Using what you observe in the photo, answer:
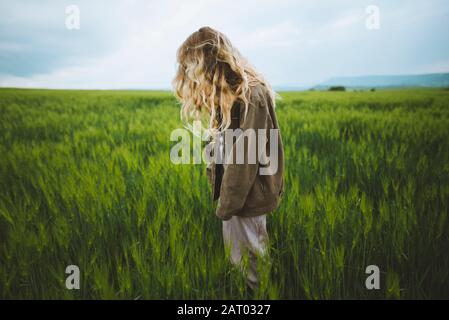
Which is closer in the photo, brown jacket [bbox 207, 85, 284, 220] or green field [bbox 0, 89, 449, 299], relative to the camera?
brown jacket [bbox 207, 85, 284, 220]

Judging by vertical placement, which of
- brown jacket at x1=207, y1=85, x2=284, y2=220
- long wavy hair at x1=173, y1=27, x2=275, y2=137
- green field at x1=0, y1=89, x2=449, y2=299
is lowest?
green field at x1=0, y1=89, x2=449, y2=299

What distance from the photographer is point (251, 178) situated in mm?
1213

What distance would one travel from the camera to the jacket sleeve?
3.84 feet

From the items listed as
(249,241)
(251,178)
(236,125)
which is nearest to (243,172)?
(251,178)

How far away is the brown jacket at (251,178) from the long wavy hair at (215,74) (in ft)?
0.13

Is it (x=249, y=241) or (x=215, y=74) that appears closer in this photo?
(x=215, y=74)

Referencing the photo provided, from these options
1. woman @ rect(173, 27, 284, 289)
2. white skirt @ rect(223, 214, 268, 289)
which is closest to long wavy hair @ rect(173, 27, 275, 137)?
woman @ rect(173, 27, 284, 289)

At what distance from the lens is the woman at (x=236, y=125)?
118cm

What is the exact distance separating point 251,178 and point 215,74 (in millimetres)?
428

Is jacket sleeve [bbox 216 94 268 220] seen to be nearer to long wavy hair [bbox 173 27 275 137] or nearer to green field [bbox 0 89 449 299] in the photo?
long wavy hair [bbox 173 27 275 137]

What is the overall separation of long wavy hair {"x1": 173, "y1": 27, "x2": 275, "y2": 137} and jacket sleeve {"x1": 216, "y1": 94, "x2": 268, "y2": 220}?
50mm

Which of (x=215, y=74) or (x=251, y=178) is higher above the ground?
(x=215, y=74)

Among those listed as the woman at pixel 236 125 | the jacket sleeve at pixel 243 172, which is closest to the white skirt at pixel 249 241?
the woman at pixel 236 125
